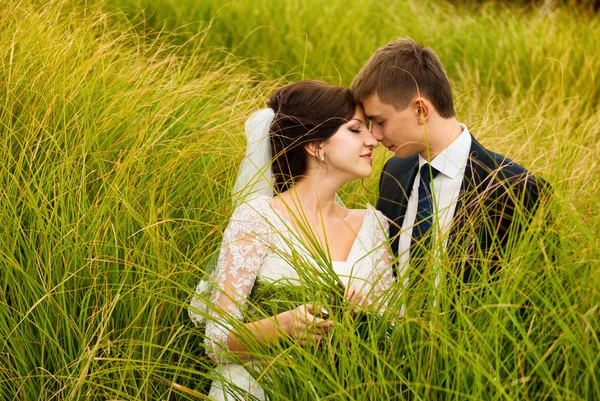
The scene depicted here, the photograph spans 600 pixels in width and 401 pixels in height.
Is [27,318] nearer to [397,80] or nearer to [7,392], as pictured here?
[7,392]

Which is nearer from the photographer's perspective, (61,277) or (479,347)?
(479,347)

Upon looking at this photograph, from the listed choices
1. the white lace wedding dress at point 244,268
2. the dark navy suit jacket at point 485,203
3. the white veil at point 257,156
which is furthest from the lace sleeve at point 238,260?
the dark navy suit jacket at point 485,203

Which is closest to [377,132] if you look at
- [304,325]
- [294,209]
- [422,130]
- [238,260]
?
[422,130]

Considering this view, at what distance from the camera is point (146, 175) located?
355 cm

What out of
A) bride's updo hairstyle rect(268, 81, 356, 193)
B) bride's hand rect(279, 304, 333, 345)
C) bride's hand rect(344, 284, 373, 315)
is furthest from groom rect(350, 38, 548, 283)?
bride's hand rect(279, 304, 333, 345)

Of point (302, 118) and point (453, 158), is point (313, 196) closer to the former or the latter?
point (302, 118)

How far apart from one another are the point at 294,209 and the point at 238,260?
0.47 meters

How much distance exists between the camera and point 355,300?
2793 mm

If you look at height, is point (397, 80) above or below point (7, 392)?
above

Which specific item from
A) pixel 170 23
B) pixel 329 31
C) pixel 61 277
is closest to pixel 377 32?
pixel 329 31

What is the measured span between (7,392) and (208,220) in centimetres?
111

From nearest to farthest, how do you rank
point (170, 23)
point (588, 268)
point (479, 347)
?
1. point (479, 347)
2. point (588, 268)
3. point (170, 23)

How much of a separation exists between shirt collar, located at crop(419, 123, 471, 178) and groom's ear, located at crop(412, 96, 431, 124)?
6.9 inches

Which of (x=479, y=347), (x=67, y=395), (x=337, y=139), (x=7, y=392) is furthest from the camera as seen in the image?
(x=337, y=139)
